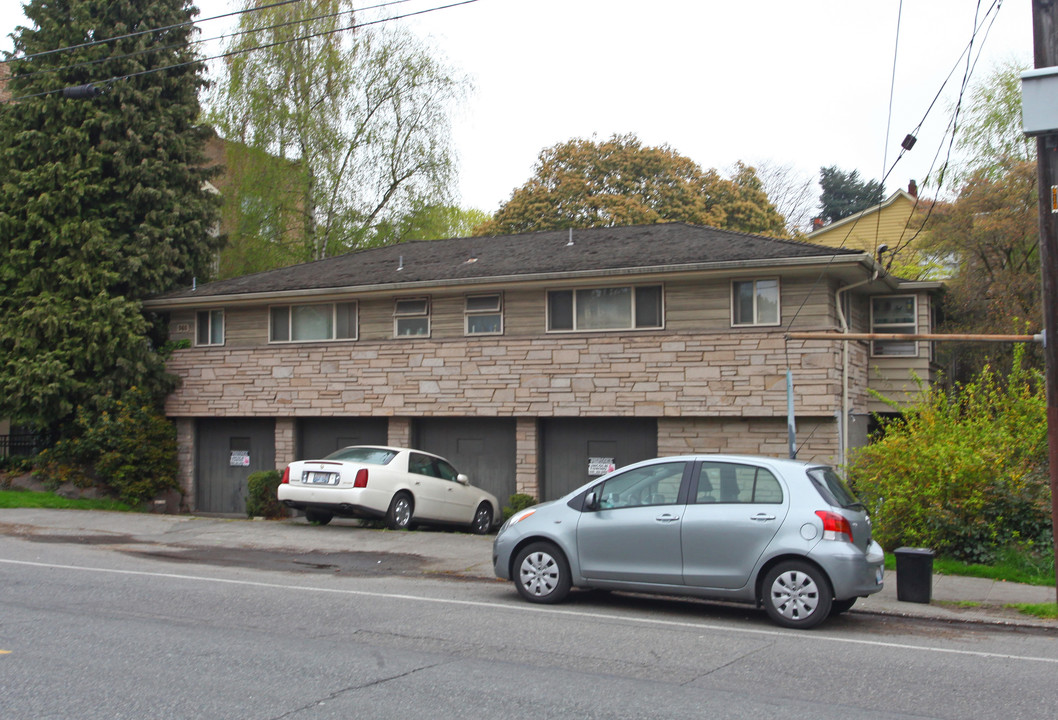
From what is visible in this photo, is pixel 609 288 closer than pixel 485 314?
Yes

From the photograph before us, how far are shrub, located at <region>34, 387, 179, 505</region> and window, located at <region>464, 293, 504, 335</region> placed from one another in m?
7.60

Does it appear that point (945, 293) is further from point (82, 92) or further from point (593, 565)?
point (82, 92)

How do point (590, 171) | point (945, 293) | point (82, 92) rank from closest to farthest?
1. point (82, 92)
2. point (945, 293)
3. point (590, 171)

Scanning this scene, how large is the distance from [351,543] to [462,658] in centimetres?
817

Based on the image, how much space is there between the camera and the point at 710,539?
933 cm

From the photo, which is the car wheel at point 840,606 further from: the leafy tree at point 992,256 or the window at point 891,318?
the leafy tree at point 992,256

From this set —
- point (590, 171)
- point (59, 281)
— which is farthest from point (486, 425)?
point (590, 171)

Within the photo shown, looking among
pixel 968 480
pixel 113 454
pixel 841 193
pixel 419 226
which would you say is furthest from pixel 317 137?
pixel 841 193

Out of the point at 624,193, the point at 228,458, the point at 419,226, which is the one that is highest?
the point at 624,193

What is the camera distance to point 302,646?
25.2 ft

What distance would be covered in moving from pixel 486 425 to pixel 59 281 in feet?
32.6

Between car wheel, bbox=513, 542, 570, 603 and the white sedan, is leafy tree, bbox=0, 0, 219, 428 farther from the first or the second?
car wheel, bbox=513, 542, 570, 603

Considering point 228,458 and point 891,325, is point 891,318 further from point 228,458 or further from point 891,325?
point 228,458

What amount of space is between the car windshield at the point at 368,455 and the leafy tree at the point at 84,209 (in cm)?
690
